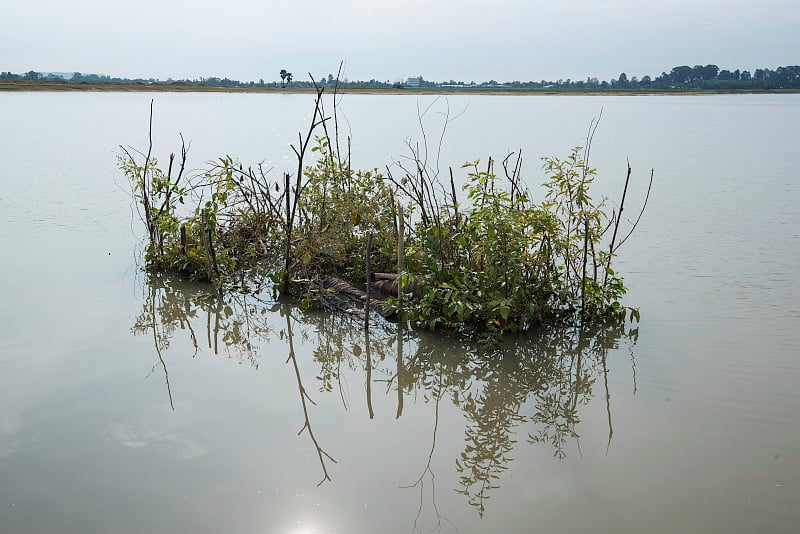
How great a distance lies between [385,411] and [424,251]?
1.94 meters

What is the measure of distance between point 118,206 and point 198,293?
5.97 metres

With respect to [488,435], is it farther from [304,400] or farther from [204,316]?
[204,316]

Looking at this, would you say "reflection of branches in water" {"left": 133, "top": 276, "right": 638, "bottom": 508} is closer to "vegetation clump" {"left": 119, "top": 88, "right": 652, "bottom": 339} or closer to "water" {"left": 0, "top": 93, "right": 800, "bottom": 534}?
"water" {"left": 0, "top": 93, "right": 800, "bottom": 534}

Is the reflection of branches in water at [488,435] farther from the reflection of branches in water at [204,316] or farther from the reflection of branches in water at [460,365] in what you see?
the reflection of branches in water at [204,316]

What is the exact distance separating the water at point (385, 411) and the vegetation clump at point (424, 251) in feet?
1.03

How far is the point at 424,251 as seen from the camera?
680 cm

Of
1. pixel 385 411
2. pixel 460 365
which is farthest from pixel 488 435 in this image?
pixel 460 365

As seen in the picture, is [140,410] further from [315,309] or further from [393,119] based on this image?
[393,119]

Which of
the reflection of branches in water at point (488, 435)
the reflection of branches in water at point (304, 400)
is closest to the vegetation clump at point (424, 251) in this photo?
the reflection of branches in water at point (304, 400)

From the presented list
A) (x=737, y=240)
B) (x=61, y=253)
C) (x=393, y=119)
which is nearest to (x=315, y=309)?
(x=61, y=253)

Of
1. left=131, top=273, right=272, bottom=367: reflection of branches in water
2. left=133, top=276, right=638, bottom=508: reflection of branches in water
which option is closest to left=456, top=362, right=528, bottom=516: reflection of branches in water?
left=133, top=276, right=638, bottom=508: reflection of branches in water

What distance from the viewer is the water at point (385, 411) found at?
3988 millimetres

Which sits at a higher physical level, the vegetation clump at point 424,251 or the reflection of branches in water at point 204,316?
the vegetation clump at point 424,251

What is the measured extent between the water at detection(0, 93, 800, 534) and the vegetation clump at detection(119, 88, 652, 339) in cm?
31
